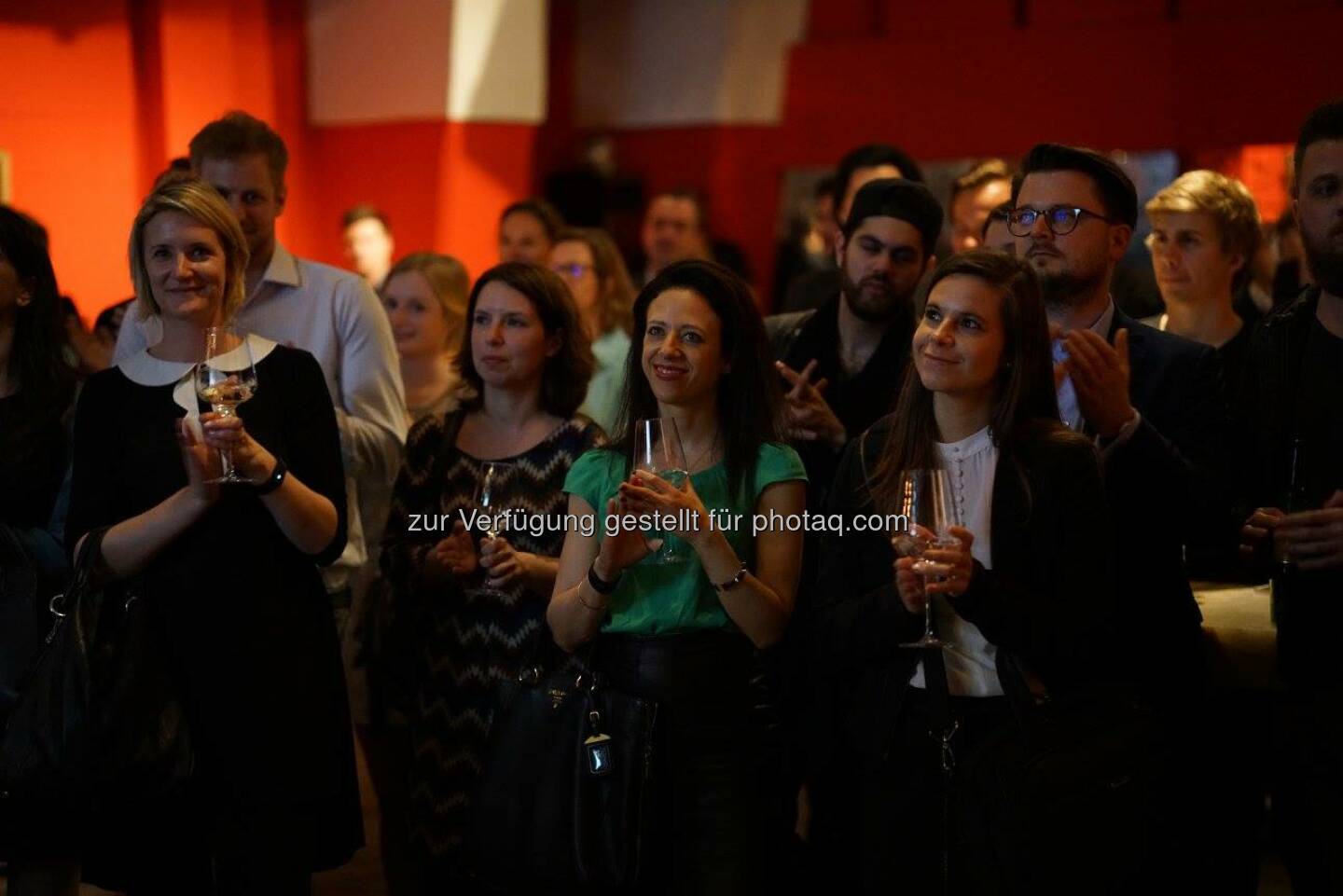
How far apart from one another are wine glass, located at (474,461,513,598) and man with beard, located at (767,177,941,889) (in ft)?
2.29

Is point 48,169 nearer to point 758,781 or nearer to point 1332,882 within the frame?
point 758,781

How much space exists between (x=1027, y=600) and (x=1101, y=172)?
113 centimetres

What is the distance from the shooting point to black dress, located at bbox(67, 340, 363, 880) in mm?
3441

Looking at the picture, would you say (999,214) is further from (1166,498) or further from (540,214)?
(540,214)

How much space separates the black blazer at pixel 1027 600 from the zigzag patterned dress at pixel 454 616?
3.12 ft

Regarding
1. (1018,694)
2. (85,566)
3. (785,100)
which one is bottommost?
(1018,694)

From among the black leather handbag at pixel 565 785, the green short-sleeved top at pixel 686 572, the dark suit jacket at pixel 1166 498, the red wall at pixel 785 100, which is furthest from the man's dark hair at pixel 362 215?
the dark suit jacket at pixel 1166 498

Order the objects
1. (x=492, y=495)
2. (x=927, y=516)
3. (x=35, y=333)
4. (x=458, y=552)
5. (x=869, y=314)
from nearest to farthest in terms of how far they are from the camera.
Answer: (x=927, y=516), (x=492, y=495), (x=458, y=552), (x=35, y=333), (x=869, y=314)

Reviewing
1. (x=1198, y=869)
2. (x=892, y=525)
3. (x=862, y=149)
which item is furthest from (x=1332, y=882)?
(x=862, y=149)

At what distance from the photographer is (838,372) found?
14.2ft

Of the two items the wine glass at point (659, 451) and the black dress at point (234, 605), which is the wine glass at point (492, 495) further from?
the wine glass at point (659, 451)

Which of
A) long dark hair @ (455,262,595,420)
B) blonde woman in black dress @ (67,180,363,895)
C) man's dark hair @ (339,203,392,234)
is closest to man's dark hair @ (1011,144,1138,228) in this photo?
long dark hair @ (455,262,595,420)

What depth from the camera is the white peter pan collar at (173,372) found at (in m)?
3.44

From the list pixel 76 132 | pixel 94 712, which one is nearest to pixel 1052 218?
pixel 94 712
